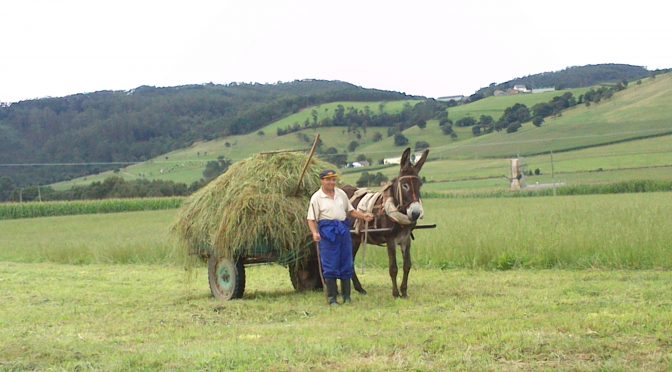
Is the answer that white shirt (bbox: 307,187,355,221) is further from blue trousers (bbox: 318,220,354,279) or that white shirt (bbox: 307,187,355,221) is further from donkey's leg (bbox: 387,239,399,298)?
donkey's leg (bbox: 387,239,399,298)

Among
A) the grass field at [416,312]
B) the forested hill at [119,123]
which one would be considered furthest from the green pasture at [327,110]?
the grass field at [416,312]

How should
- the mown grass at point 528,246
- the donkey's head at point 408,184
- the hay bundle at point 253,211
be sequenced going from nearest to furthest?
1. the donkey's head at point 408,184
2. the hay bundle at point 253,211
3. the mown grass at point 528,246

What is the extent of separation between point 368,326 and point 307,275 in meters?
4.31

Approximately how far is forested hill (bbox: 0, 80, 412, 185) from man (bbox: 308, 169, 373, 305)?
78126 mm

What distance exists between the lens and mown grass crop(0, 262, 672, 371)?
7988mm

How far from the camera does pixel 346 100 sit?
114m

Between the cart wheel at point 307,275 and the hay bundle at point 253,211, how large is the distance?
582 mm

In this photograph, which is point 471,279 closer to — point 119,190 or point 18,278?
point 18,278

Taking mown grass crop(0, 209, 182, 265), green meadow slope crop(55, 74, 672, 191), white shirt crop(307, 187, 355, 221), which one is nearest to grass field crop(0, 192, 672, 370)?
white shirt crop(307, 187, 355, 221)

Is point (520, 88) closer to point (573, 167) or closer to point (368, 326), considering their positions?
point (573, 167)

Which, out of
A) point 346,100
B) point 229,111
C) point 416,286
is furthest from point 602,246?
point 229,111

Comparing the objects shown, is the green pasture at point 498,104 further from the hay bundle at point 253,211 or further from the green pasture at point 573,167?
the hay bundle at point 253,211

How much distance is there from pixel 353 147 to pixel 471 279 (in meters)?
74.2

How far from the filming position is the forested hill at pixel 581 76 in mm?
131375
